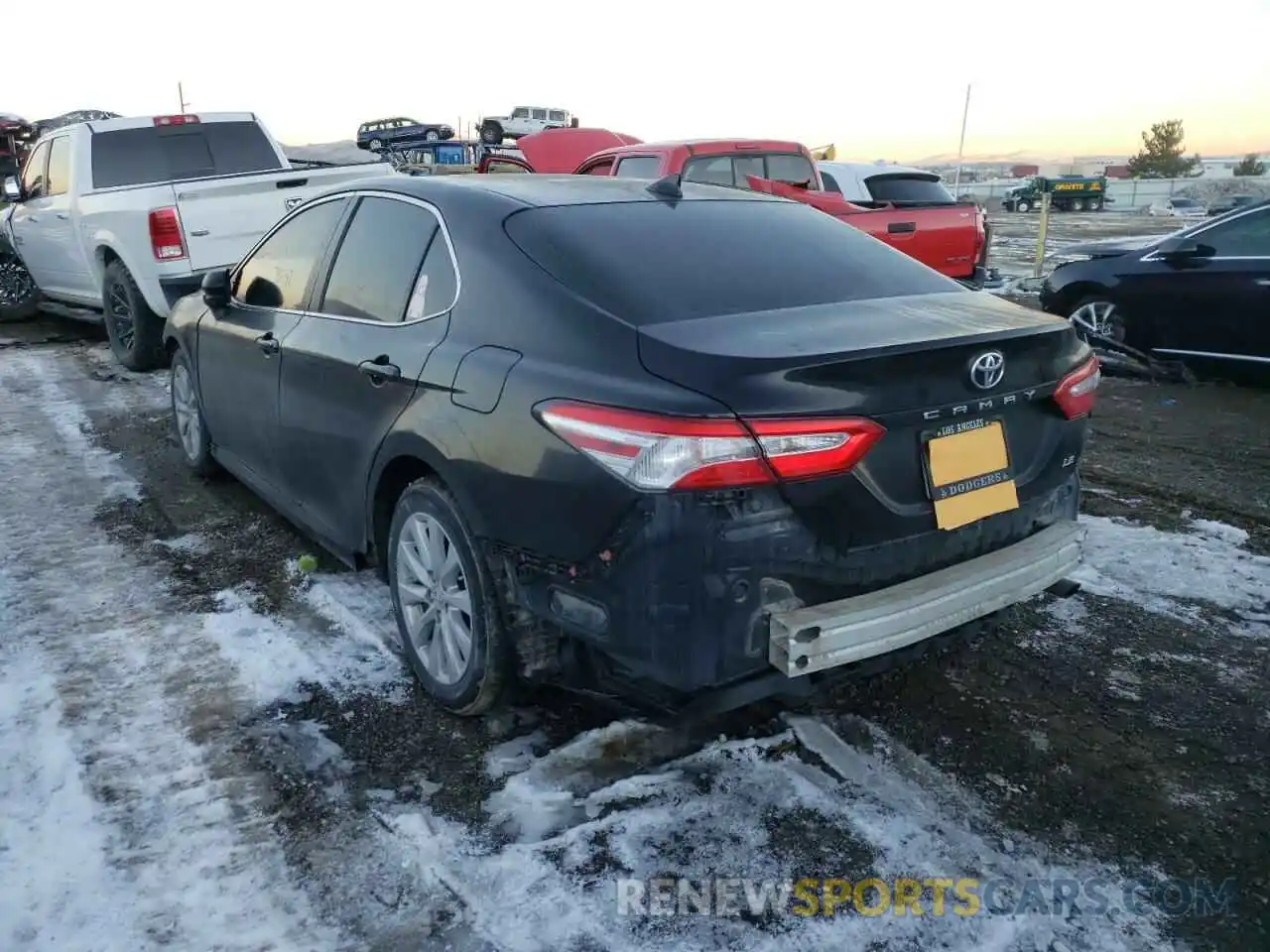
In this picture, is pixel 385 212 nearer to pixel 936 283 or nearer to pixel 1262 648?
pixel 936 283

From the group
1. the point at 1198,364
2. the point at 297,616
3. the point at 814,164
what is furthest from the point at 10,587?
the point at 814,164

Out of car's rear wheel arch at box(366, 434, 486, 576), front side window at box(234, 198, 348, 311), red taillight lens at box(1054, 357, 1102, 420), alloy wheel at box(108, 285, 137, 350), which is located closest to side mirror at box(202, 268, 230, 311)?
front side window at box(234, 198, 348, 311)

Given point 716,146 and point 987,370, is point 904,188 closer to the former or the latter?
point 716,146

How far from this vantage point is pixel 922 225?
9867mm

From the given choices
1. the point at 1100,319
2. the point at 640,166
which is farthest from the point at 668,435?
the point at 640,166

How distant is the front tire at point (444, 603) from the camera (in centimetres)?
287

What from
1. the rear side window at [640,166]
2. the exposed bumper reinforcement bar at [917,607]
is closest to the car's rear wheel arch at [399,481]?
the exposed bumper reinforcement bar at [917,607]

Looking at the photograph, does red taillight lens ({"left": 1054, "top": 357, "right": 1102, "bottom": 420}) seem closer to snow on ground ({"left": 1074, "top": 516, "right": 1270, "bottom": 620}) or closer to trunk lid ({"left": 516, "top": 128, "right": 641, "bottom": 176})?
snow on ground ({"left": 1074, "top": 516, "right": 1270, "bottom": 620})

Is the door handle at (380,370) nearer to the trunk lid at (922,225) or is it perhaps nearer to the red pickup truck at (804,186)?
the red pickup truck at (804,186)

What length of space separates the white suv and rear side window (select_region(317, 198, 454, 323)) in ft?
95.4

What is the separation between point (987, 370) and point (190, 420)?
443 centimetres

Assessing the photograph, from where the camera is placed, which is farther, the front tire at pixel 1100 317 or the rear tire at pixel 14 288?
the rear tire at pixel 14 288

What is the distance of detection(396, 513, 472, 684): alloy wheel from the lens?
3.02 m

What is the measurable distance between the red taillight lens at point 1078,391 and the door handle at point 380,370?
6.57ft
